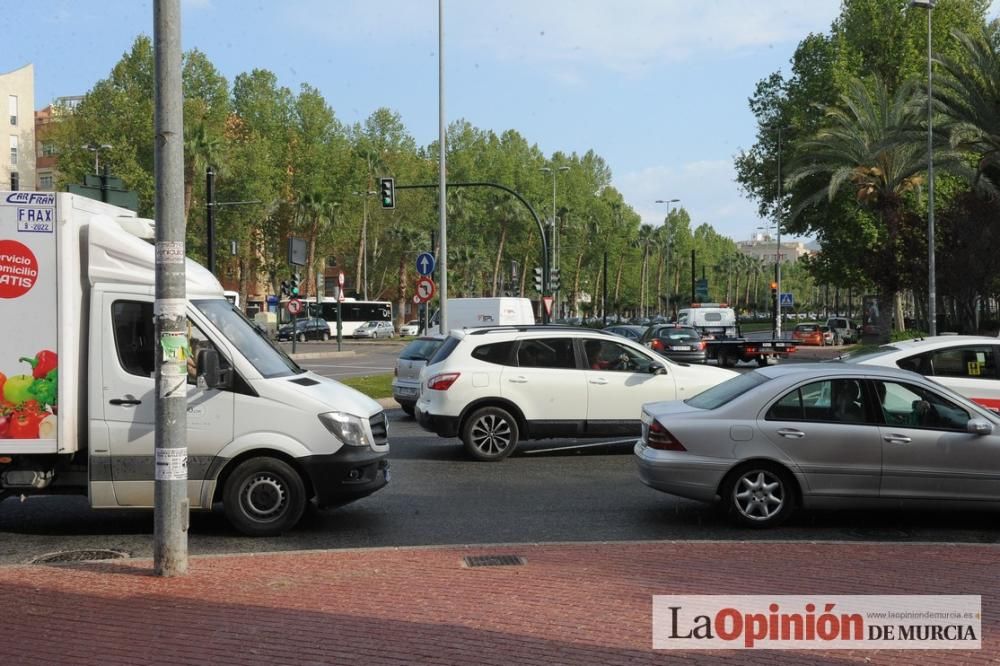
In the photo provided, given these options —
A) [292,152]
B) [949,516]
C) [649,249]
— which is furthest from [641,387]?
[649,249]

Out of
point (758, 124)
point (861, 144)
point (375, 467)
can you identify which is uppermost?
point (758, 124)

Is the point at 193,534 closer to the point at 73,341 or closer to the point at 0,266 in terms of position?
the point at 73,341

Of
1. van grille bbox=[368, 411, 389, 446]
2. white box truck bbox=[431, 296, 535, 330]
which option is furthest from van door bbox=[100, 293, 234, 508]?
white box truck bbox=[431, 296, 535, 330]

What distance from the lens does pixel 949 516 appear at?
9.54m

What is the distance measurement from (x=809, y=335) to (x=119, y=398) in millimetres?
55937

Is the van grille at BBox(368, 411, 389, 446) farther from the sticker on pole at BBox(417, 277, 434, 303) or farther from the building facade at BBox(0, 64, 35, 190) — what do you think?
the building facade at BBox(0, 64, 35, 190)

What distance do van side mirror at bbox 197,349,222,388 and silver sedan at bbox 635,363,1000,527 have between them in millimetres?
3796

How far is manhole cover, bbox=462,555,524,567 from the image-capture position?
23.9ft

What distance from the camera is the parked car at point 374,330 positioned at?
77.4 m

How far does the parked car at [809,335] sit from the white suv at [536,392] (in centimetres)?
4807

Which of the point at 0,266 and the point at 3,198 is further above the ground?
the point at 3,198

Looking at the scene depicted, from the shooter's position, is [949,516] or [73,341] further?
[949,516]

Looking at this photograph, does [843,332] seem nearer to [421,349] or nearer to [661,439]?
[421,349]

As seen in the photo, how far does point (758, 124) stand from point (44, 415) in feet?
176
